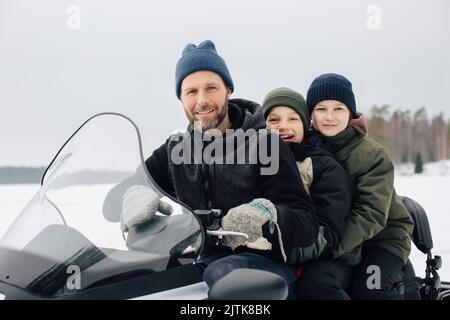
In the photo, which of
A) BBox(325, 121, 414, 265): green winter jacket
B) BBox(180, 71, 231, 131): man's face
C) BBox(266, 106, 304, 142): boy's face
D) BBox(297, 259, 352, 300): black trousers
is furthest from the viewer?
BBox(266, 106, 304, 142): boy's face

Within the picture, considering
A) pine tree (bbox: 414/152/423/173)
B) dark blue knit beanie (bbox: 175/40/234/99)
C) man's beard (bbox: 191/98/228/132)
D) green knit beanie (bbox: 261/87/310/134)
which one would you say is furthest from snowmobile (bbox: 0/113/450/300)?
pine tree (bbox: 414/152/423/173)

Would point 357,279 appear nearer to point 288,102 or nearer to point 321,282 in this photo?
point 321,282

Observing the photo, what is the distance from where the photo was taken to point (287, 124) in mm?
2844

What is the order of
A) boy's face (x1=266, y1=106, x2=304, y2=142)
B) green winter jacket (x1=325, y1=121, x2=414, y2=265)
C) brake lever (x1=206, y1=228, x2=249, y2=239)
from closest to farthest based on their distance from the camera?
brake lever (x1=206, y1=228, x2=249, y2=239) → green winter jacket (x1=325, y1=121, x2=414, y2=265) → boy's face (x1=266, y1=106, x2=304, y2=142)

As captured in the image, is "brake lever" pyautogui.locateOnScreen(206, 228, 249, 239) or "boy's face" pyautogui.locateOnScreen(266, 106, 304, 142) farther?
"boy's face" pyautogui.locateOnScreen(266, 106, 304, 142)

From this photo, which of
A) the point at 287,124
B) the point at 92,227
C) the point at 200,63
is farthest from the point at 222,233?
the point at 287,124

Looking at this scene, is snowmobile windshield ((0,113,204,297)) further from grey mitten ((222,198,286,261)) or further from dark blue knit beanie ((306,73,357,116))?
dark blue knit beanie ((306,73,357,116))

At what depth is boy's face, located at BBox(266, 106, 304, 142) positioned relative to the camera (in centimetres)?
281

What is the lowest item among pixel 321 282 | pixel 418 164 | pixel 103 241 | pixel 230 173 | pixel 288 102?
pixel 418 164

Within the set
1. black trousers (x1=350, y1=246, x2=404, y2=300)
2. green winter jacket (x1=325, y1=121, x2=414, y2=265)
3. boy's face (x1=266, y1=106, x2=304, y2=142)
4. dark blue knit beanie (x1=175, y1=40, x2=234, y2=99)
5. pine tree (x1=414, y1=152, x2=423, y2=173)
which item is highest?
dark blue knit beanie (x1=175, y1=40, x2=234, y2=99)

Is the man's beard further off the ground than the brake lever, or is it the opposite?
the man's beard

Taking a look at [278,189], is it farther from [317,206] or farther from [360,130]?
[360,130]

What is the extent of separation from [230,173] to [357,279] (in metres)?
0.85

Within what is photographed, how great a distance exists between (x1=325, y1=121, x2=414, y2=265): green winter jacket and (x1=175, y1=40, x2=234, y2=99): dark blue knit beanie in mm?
727
